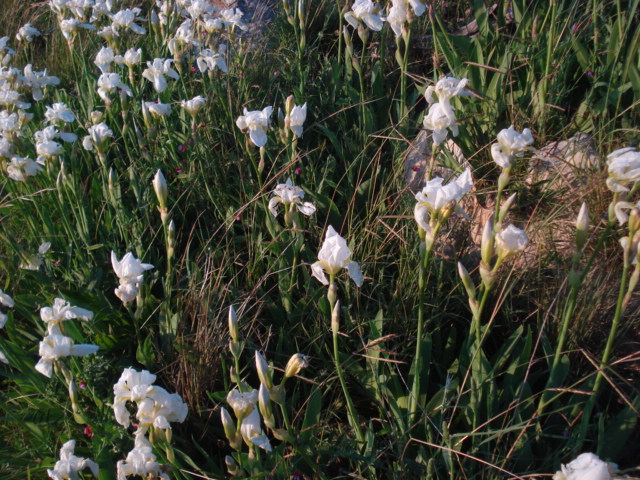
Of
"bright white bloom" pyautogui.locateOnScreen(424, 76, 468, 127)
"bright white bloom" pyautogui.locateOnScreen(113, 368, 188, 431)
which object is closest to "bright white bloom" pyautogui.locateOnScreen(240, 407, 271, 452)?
"bright white bloom" pyautogui.locateOnScreen(113, 368, 188, 431)

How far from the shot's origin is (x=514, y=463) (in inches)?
64.5

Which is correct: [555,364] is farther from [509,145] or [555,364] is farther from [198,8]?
[198,8]

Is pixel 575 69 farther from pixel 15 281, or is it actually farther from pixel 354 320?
pixel 15 281

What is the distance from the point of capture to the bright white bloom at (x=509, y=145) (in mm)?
1734

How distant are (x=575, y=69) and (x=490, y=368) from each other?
202cm

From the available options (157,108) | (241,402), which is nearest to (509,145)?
(241,402)

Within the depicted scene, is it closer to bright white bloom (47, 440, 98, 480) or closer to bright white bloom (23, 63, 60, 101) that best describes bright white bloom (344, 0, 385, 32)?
bright white bloom (23, 63, 60, 101)

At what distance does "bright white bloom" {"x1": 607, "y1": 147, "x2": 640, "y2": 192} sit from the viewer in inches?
57.9

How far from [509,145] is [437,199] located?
0.42 meters

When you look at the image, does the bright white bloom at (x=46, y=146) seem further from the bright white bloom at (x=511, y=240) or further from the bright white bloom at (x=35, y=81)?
the bright white bloom at (x=511, y=240)

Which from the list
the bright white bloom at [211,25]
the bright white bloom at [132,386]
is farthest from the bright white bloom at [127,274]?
the bright white bloom at [211,25]

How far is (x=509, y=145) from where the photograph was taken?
1747 millimetres

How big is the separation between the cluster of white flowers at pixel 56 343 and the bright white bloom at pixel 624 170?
1.46 metres

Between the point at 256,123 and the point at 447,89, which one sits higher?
the point at 447,89
